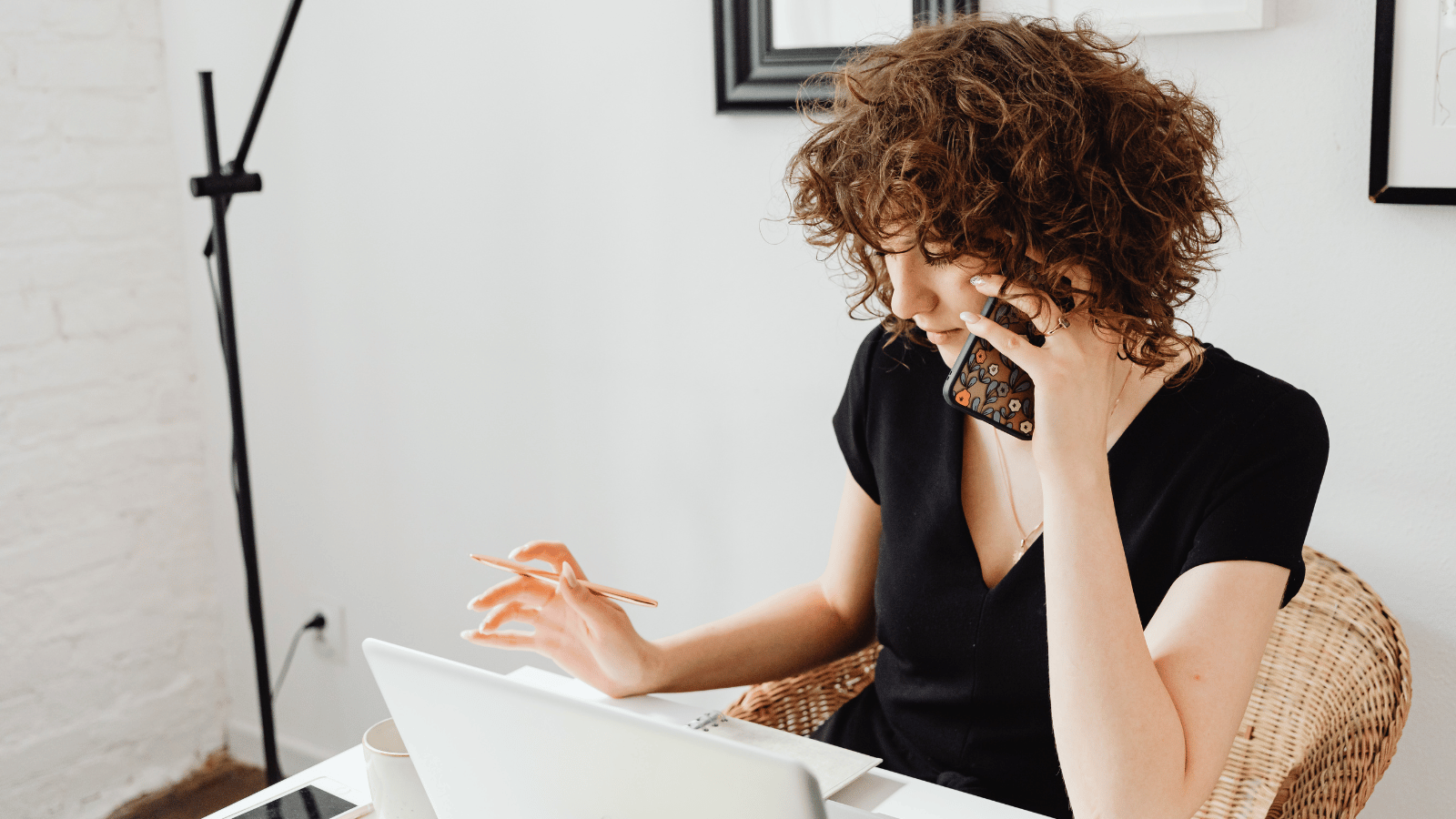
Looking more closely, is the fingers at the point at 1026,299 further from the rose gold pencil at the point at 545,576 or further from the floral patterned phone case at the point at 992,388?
the rose gold pencil at the point at 545,576

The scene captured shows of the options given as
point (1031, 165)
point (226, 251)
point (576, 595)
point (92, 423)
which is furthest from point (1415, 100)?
point (92, 423)

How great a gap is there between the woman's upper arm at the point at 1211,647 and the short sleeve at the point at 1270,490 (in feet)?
0.05

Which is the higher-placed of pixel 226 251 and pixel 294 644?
pixel 226 251

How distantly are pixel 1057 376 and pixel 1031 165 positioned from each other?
16 centimetres

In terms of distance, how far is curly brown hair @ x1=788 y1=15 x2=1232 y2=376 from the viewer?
0.89 metres

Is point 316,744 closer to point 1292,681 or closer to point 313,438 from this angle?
point 313,438

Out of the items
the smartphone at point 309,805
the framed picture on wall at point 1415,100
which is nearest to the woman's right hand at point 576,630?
the smartphone at point 309,805

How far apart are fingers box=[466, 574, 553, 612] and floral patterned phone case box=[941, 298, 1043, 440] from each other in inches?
15.6

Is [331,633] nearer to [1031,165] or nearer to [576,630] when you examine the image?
[576,630]

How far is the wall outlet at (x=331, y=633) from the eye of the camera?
7.14 feet

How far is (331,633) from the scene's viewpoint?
2.19 meters

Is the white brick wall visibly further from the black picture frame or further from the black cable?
the black picture frame

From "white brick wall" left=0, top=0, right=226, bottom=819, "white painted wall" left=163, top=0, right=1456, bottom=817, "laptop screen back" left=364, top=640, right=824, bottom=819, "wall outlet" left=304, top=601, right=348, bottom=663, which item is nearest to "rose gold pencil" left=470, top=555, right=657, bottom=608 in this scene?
"laptop screen back" left=364, top=640, right=824, bottom=819

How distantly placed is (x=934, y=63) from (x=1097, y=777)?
0.55m
